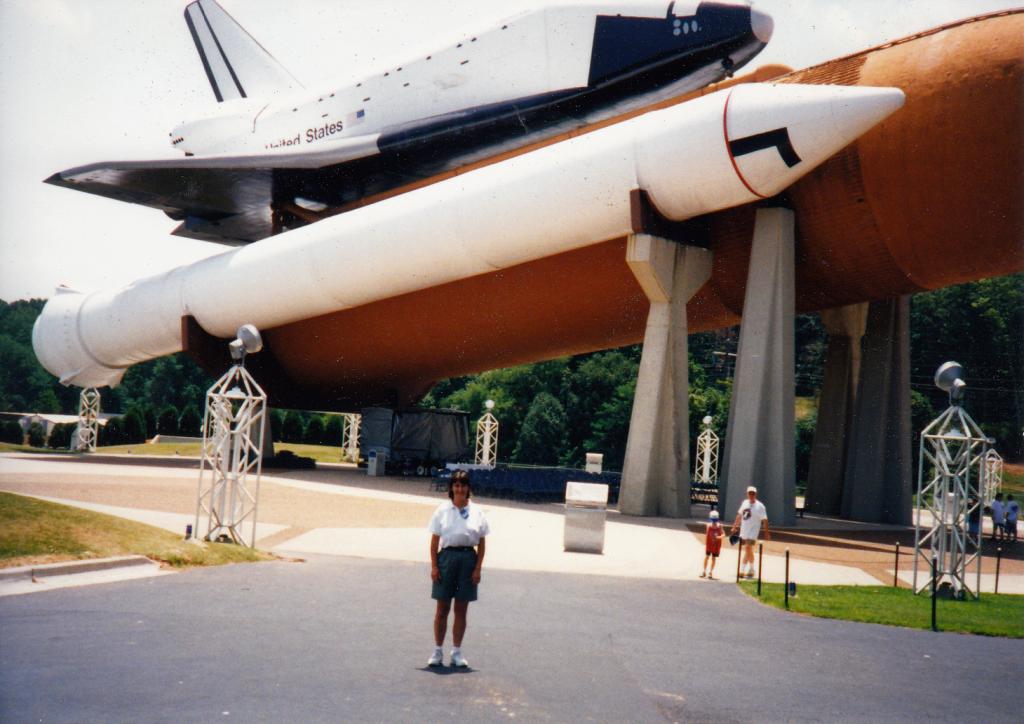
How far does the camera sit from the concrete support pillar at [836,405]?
72.4ft

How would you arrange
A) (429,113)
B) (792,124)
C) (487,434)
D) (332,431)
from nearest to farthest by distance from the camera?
(792,124) < (429,113) < (487,434) < (332,431)

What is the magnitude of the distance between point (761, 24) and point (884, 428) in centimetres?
907

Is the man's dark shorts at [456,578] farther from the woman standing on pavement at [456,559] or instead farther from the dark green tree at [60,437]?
the dark green tree at [60,437]

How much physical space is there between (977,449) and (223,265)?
28.6 metres

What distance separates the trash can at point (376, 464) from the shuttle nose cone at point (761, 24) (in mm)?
15376

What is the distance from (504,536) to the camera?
14.1 metres

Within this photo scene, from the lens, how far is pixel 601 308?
20.4 meters

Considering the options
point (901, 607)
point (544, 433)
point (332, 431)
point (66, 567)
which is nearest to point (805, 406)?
point (544, 433)

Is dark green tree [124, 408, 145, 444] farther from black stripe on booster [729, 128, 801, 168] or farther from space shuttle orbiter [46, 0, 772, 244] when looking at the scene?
black stripe on booster [729, 128, 801, 168]

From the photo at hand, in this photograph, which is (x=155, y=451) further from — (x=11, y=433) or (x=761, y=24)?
(x=761, y=24)

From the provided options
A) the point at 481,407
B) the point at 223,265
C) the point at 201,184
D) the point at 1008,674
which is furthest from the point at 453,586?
the point at 481,407

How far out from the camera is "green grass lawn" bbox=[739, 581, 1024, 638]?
27.4 feet

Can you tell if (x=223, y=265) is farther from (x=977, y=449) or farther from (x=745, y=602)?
(x=977, y=449)

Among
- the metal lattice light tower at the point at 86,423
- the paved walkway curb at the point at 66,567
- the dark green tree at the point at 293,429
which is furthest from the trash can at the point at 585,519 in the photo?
the dark green tree at the point at 293,429
